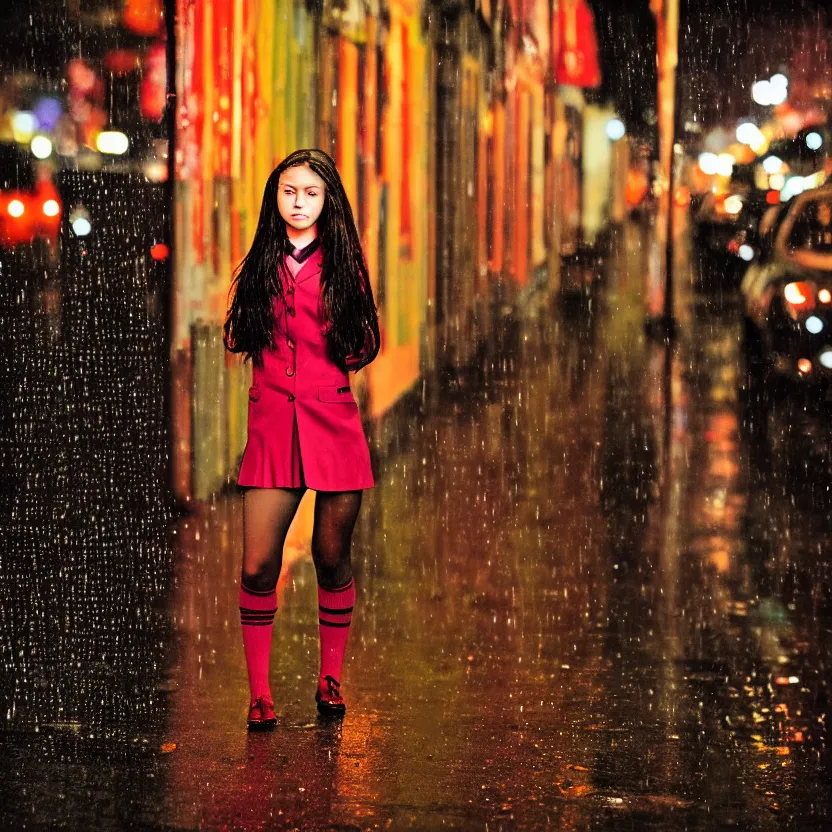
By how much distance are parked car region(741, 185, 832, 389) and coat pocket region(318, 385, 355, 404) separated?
357 inches

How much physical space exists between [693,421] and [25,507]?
5473mm

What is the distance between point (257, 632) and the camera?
5.21m

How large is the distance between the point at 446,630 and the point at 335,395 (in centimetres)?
178

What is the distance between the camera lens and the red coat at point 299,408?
511 cm

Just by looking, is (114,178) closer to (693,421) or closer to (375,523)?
(375,523)

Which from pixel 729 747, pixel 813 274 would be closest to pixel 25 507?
pixel 729 747

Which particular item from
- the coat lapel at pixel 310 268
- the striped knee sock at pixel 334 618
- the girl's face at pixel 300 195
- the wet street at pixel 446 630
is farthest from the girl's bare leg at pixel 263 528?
the girl's face at pixel 300 195

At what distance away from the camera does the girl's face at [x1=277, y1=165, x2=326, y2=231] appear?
5.10m

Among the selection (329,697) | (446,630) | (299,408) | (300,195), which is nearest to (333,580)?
(329,697)

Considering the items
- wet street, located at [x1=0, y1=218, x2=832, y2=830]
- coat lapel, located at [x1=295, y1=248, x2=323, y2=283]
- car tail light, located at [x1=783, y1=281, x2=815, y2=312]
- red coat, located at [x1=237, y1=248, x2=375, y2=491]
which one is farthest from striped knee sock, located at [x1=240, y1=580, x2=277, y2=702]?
car tail light, located at [x1=783, y1=281, x2=815, y2=312]

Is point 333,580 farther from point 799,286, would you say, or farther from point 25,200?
point 25,200

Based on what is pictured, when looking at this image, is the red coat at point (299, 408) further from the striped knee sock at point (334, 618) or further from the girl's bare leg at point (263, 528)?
the striped knee sock at point (334, 618)

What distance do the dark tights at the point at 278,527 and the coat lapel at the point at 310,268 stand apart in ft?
1.97

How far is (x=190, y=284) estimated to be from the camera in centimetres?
931
